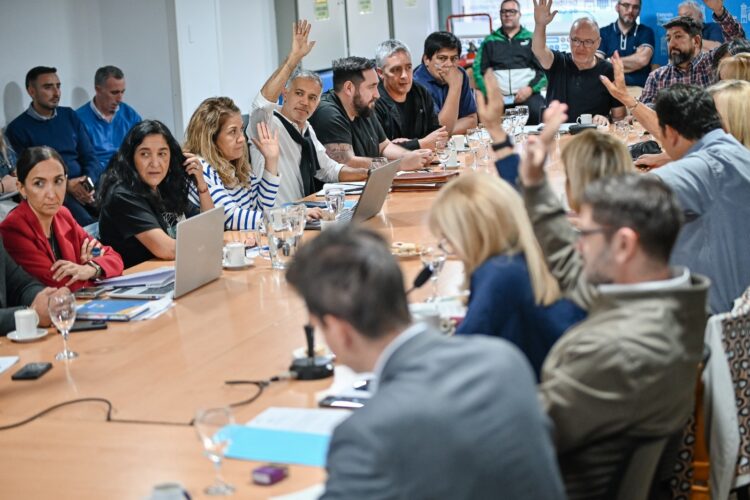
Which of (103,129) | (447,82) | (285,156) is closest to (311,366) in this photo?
(285,156)

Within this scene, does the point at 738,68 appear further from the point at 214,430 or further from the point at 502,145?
the point at 214,430

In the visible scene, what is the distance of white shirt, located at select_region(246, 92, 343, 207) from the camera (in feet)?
17.3

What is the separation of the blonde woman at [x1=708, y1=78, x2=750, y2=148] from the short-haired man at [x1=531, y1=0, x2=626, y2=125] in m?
3.75

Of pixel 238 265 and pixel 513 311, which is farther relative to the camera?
pixel 238 265

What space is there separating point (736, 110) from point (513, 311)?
1.97 m

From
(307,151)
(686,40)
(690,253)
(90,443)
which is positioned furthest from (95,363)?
(686,40)

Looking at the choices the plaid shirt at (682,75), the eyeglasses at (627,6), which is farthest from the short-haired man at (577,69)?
the eyeglasses at (627,6)

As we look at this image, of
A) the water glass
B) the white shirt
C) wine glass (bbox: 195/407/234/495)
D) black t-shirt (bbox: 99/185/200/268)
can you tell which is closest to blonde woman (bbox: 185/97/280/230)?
the white shirt

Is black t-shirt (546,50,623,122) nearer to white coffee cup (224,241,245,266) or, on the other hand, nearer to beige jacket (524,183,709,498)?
white coffee cup (224,241,245,266)

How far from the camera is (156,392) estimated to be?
2.53 meters

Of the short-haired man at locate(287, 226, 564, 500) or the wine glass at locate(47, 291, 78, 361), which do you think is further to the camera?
the wine glass at locate(47, 291, 78, 361)

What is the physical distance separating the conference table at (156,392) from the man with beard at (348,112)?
2330 mm

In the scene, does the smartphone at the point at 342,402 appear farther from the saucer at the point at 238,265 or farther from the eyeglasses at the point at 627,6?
the eyeglasses at the point at 627,6

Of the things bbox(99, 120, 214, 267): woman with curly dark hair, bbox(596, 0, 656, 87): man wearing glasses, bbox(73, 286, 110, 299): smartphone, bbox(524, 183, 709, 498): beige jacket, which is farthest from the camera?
bbox(596, 0, 656, 87): man wearing glasses
